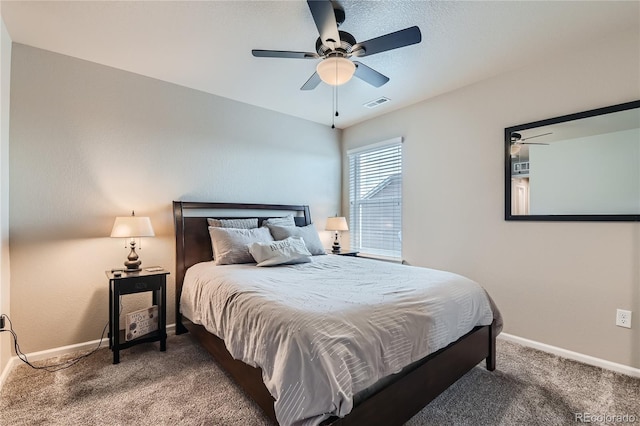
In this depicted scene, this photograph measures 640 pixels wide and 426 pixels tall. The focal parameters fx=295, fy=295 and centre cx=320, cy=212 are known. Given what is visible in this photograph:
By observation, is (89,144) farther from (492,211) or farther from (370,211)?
(492,211)

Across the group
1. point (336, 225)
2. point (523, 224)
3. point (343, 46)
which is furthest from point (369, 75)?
point (336, 225)

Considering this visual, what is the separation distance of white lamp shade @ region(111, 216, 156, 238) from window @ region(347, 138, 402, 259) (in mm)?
2850

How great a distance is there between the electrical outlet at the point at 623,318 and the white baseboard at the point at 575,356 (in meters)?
0.31

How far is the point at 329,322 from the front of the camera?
54.7 inches

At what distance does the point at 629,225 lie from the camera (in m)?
2.24

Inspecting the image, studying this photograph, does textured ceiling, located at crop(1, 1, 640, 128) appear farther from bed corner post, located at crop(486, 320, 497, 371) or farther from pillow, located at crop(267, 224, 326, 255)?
bed corner post, located at crop(486, 320, 497, 371)

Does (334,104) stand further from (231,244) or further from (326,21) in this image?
(231,244)

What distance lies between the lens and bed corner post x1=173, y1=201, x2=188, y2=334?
2990 mm

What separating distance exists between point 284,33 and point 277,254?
185cm

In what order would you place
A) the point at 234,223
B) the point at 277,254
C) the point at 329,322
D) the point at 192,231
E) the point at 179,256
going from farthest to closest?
the point at 234,223
the point at 192,231
the point at 179,256
the point at 277,254
the point at 329,322

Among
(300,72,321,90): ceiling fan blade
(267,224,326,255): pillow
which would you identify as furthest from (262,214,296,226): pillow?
(300,72,321,90): ceiling fan blade

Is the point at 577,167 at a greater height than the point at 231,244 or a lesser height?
greater

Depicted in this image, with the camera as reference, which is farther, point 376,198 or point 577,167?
point 376,198

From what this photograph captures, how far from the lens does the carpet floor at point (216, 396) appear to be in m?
1.72
